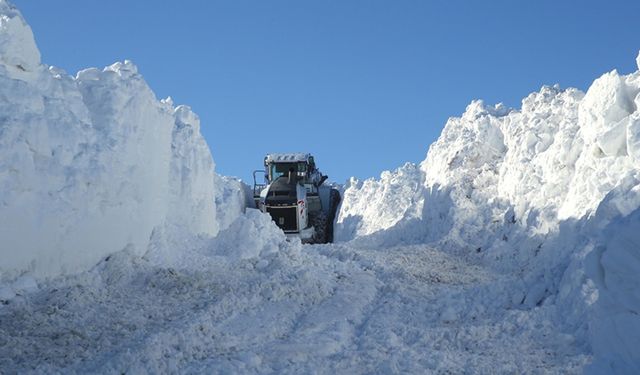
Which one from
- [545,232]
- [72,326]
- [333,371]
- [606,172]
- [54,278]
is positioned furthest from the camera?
[545,232]

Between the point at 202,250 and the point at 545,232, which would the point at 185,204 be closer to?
the point at 202,250

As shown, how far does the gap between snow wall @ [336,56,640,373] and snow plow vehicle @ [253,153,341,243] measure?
123cm

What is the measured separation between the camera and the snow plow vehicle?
23.0 m

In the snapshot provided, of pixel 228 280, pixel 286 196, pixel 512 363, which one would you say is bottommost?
pixel 512 363

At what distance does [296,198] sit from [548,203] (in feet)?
32.1

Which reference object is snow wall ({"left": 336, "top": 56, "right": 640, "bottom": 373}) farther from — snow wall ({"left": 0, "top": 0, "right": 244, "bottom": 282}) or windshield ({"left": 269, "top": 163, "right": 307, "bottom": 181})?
snow wall ({"left": 0, "top": 0, "right": 244, "bottom": 282})

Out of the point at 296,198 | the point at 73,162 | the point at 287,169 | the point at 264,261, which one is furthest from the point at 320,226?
the point at 73,162

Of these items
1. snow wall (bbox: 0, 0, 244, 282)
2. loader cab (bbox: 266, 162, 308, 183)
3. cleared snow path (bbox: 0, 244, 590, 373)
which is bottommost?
cleared snow path (bbox: 0, 244, 590, 373)

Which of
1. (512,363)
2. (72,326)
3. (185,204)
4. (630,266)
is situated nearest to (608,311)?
(630,266)

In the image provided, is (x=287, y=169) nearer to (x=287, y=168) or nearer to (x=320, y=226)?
(x=287, y=168)

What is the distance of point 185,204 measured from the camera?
1700cm

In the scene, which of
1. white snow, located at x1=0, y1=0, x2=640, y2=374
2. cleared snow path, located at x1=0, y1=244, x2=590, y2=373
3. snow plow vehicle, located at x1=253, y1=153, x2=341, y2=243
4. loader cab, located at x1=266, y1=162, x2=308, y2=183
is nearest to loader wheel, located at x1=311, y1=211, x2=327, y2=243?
snow plow vehicle, located at x1=253, y1=153, x2=341, y2=243

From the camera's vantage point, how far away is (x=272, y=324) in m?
9.66

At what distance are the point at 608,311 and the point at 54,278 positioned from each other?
8510 millimetres
